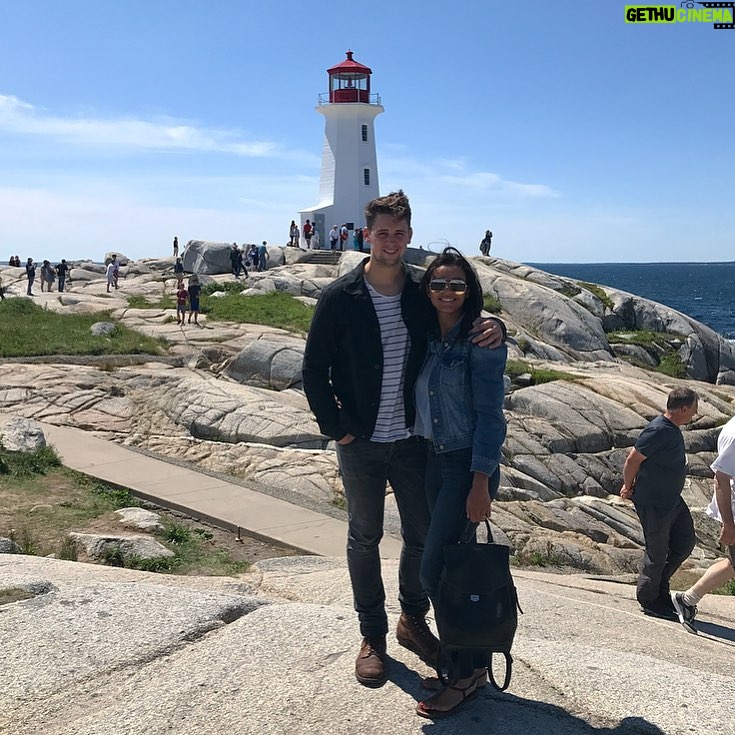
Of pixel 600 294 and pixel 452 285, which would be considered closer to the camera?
pixel 452 285

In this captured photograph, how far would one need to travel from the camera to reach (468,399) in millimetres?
3988

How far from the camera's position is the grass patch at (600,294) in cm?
3547

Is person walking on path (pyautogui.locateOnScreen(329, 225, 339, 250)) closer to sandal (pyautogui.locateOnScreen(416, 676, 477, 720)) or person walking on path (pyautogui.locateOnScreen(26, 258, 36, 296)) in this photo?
person walking on path (pyautogui.locateOnScreen(26, 258, 36, 296))

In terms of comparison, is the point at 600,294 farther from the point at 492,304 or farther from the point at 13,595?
the point at 13,595

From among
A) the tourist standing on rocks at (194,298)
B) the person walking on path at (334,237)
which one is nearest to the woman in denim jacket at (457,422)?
the tourist standing on rocks at (194,298)

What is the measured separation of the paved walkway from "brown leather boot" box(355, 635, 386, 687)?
3.51 meters

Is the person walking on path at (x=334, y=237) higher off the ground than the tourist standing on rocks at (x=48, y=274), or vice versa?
the person walking on path at (x=334, y=237)

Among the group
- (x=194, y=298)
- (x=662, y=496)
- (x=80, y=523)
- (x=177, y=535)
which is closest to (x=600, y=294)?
(x=194, y=298)

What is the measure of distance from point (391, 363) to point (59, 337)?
668 inches

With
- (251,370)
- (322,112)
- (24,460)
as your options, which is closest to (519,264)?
(322,112)

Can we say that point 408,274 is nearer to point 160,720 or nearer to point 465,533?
point 465,533

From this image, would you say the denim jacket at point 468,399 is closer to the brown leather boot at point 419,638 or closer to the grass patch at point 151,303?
the brown leather boot at point 419,638

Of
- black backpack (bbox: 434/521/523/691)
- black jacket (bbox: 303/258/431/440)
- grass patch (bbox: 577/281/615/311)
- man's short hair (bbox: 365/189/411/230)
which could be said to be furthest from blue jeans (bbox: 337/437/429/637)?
grass patch (bbox: 577/281/615/311)

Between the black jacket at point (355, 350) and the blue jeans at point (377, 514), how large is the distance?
150 millimetres
